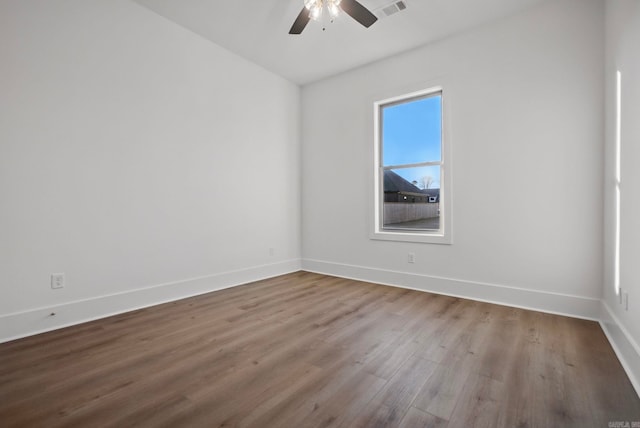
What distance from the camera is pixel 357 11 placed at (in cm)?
250

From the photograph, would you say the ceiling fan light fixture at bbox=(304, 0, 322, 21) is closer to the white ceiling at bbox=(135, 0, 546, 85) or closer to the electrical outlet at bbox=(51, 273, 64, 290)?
the white ceiling at bbox=(135, 0, 546, 85)

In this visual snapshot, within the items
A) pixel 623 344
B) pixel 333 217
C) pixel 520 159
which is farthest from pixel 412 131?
pixel 623 344

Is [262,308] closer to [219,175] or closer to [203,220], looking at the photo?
[203,220]

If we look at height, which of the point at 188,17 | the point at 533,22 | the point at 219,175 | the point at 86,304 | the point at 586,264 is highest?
the point at 188,17

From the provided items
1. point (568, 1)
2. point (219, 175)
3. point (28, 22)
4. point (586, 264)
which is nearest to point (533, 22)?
point (568, 1)

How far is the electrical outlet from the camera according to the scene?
2414mm

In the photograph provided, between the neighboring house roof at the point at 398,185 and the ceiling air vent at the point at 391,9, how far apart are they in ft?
6.01

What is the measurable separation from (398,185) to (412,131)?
727 mm

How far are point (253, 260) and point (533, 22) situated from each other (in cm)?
413

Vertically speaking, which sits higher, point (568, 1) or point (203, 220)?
point (568, 1)

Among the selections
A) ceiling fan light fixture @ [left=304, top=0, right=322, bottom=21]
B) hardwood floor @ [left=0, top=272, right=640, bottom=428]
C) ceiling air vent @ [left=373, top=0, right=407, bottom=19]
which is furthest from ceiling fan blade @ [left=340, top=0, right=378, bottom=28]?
hardwood floor @ [left=0, top=272, right=640, bottom=428]

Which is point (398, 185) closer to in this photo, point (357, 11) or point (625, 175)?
point (357, 11)

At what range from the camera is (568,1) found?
2.67 m

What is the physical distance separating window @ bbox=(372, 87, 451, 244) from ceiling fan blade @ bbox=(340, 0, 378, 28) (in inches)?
52.2
